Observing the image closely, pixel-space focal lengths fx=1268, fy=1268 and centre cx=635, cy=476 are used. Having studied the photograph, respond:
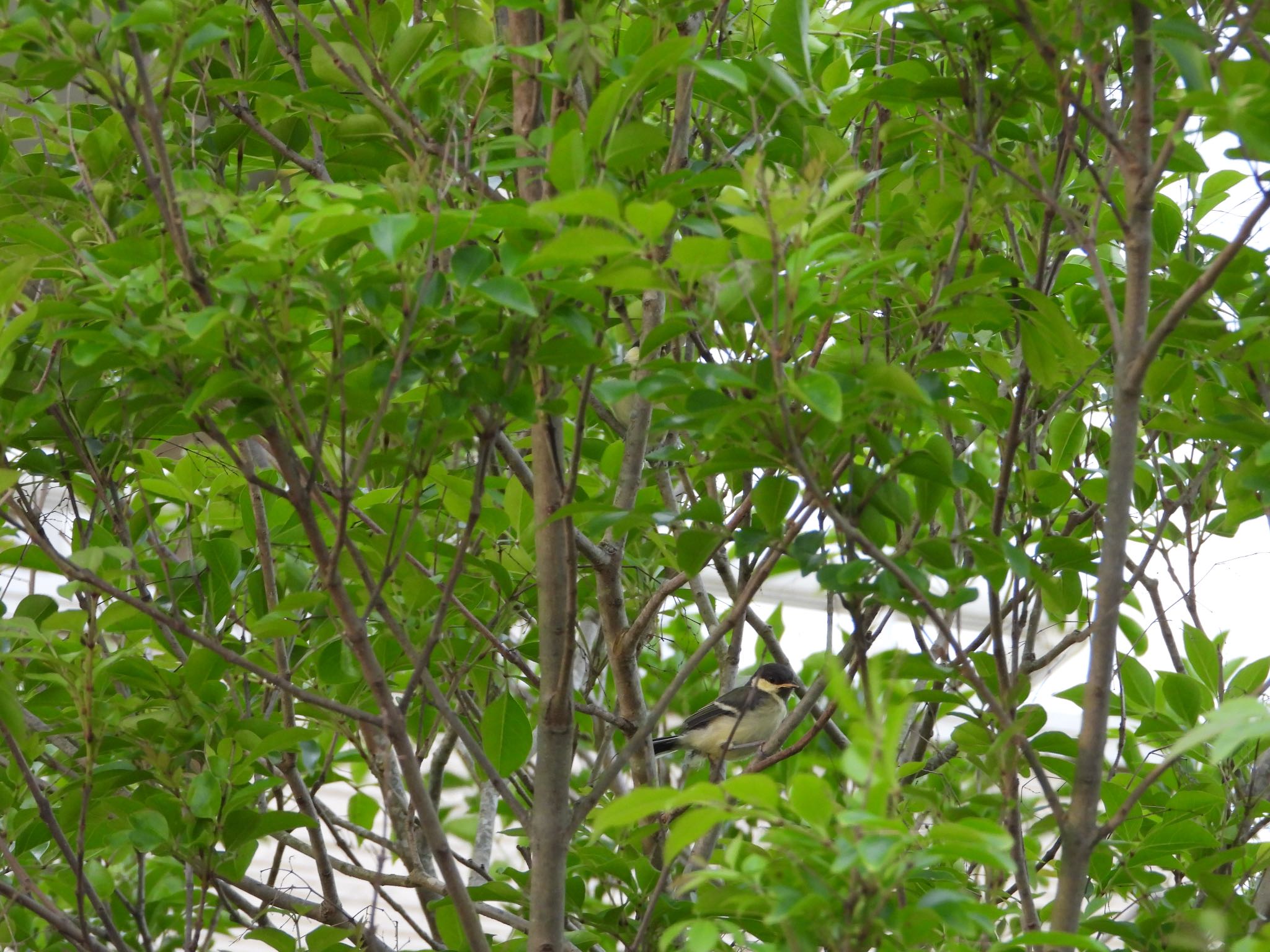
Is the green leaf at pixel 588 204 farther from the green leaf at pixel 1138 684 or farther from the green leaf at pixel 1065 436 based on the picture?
the green leaf at pixel 1138 684

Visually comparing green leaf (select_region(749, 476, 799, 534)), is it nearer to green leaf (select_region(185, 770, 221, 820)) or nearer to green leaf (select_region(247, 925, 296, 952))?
green leaf (select_region(185, 770, 221, 820))

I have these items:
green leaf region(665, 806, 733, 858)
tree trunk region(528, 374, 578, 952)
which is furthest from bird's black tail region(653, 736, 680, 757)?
green leaf region(665, 806, 733, 858)

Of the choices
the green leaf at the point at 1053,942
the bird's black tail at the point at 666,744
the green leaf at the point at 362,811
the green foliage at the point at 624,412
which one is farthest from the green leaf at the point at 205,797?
the bird's black tail at the point at 666,744

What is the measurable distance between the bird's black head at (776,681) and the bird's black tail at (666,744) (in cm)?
49

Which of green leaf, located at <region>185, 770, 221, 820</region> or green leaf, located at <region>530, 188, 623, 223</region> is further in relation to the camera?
green leaf, located at <region>185, 770, 221, 820</region>

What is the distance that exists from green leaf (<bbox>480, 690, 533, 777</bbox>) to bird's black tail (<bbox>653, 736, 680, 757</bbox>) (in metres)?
3.06

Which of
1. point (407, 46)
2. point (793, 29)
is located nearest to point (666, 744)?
point (793, 29)

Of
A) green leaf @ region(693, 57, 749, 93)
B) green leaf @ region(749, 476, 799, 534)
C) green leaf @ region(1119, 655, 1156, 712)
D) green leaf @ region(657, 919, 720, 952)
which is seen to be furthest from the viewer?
green leaf @ region(1119, 655, 1156, 712)

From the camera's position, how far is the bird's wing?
326 centimetres

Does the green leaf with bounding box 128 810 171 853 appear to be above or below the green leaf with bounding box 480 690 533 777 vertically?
below

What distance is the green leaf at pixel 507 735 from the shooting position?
2.36m

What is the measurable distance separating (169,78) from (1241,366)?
173 centimetres

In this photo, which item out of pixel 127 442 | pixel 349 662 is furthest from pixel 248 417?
pixel 349 662

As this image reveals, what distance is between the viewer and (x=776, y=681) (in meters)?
5.07
